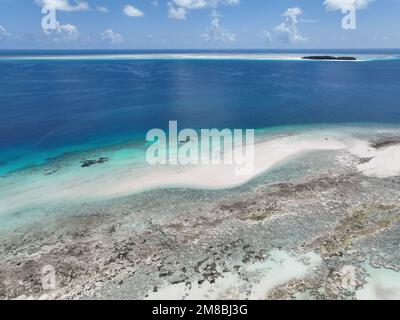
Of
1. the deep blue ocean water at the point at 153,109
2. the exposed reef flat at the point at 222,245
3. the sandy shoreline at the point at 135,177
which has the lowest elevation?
the exposed reef flat at the point at 222,245

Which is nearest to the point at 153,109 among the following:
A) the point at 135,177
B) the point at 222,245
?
the point at 135,177

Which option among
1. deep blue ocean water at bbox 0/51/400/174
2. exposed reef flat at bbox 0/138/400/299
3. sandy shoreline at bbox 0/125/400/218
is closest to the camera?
exposed reef flat at bbox 0/138/400/299

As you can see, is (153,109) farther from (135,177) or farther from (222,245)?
(222,245)

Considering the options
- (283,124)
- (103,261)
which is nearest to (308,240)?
(103,261)

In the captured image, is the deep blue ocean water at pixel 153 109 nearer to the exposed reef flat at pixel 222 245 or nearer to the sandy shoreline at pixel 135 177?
the sandy shoreline at pixel 135 177

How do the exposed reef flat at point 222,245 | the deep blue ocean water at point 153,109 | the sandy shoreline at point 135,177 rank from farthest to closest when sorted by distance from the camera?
1. the deep blue ocean water at point 153,109
2. the sandy shoreline at point 135,177
3. the exposed reef flat at point 222,245

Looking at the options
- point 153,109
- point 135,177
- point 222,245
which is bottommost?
point 222,245

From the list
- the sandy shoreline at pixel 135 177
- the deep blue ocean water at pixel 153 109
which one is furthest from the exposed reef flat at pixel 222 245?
Result: the deep blue ocean water at pixel 153 109

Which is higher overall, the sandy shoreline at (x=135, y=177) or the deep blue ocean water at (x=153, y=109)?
the deep blue ocean water at (x=153, y=109)

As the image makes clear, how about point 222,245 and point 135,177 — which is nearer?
point 222,245

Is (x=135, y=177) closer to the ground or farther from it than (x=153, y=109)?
closer to the ground

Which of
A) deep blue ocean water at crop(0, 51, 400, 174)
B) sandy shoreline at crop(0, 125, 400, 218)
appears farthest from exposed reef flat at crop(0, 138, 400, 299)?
deep blue ocean water at crop(0, 51, 400, 174)

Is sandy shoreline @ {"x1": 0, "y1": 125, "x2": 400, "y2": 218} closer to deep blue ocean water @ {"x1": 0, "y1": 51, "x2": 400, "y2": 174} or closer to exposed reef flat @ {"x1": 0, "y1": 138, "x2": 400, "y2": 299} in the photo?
exposed reef flat @ {"x1": 0, "y1": 138, "x2": 400, "y2": 299}

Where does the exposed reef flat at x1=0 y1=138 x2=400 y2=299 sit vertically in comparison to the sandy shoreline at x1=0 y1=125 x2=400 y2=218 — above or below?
below
